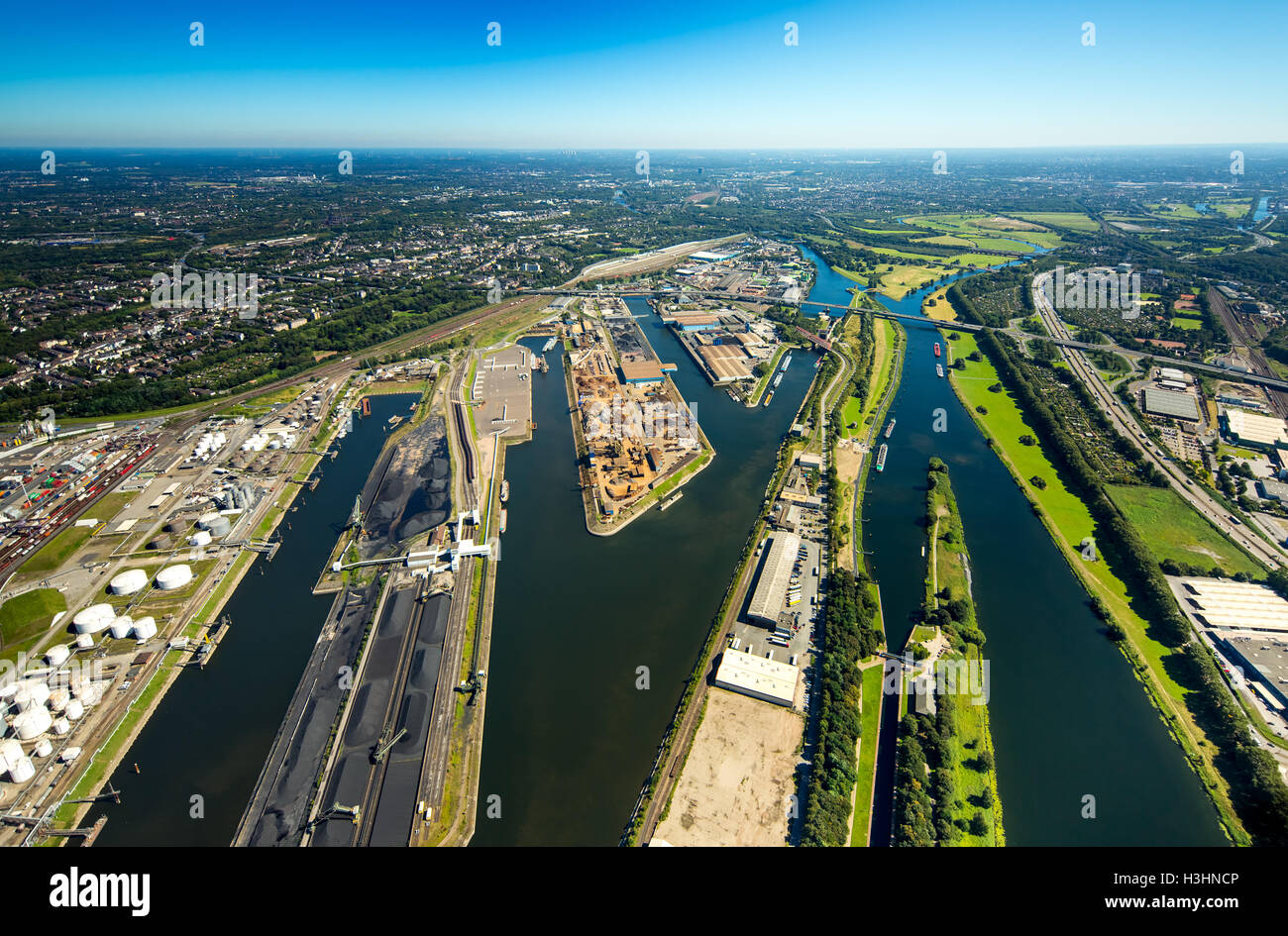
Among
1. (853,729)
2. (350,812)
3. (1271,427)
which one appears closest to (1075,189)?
(1271,427)

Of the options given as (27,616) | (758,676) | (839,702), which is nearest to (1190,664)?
(839,702)

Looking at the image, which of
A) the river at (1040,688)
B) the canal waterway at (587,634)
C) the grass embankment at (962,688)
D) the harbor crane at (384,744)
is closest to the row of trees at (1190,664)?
the river at (1040,688)

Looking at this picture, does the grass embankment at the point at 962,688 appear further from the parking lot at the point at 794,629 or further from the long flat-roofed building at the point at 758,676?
the long flat-roofed building at the point at 758,676

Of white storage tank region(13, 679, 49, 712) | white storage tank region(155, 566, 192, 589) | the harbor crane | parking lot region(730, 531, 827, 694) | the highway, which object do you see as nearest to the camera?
the harbor crane

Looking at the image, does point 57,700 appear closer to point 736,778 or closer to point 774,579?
point 736,778

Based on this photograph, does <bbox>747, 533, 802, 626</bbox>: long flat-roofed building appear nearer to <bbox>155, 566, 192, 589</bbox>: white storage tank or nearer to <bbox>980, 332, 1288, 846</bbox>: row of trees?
<bbox>980, 332, 1288, 846</bbox>: row of trees

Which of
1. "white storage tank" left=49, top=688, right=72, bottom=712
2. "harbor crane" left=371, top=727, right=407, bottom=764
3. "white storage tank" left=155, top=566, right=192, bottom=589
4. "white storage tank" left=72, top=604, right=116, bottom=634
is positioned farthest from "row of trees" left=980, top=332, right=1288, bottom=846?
"white storage tank" left=72, top=604, right=116, bottom=634
